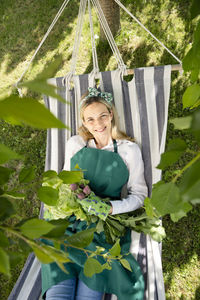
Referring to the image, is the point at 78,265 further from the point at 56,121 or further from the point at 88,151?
the point at 56,121

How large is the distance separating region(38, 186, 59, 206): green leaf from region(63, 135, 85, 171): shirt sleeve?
1837 millimetres

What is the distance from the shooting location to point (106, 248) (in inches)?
76.7

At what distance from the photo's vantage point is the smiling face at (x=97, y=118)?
2.29 m

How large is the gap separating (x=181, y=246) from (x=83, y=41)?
293 cm

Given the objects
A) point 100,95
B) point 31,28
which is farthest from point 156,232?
point 31,28

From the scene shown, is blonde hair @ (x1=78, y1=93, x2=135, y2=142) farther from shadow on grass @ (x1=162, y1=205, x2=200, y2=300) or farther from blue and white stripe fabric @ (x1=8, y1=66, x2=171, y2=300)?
shadow on grass @ (x1=162, y1=205, x2=200, y2=300)

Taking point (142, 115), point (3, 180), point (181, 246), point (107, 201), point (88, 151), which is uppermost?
point (3, 180)

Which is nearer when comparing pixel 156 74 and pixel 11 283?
pixel 156 74

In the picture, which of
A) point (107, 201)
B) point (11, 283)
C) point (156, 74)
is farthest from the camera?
point (11, 283)

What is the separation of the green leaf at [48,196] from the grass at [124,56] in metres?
2.44

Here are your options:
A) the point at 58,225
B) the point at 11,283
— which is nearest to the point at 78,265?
the point at 11,283

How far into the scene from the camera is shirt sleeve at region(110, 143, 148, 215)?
211 centimetres

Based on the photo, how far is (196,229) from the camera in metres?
2.72

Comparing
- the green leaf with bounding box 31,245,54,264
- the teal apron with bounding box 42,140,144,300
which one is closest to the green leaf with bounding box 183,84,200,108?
the green leaf with bounding box 31,245,54,264
